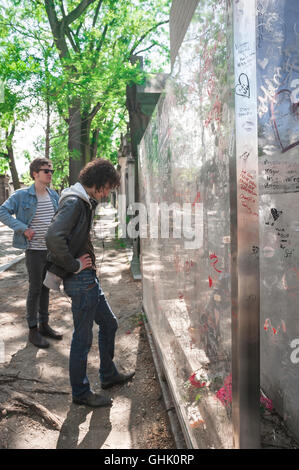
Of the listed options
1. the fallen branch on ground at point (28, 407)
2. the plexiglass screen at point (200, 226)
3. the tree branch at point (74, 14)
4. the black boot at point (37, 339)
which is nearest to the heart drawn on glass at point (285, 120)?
the plexiglass screen at point (200, 226)

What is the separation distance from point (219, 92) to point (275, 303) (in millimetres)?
1421

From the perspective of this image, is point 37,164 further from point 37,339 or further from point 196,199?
point 196,199

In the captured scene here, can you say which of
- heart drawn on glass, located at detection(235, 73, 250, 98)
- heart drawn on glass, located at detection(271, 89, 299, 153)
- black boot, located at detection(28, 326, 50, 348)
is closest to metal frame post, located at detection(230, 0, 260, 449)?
heart drawn on glass, located at detection(235, 73, 250, 98)

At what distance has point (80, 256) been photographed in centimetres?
259

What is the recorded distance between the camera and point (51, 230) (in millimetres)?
2416

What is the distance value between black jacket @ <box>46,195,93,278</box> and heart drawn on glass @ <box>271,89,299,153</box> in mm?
1357

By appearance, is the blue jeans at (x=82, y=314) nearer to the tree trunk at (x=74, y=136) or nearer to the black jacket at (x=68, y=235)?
the black jacket at (x=68, y=235)

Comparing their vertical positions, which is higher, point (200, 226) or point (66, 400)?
point (200, 226)

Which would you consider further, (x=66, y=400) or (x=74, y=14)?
(x=74, y=14)

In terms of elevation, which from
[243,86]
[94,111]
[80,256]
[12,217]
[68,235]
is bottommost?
[80,256]

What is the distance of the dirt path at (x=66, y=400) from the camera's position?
2.48 metres

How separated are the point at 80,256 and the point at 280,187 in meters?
1.44

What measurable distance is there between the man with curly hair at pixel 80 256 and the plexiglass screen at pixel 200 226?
0.56m

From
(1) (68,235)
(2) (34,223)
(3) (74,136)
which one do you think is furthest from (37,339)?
(3) (74,136)
